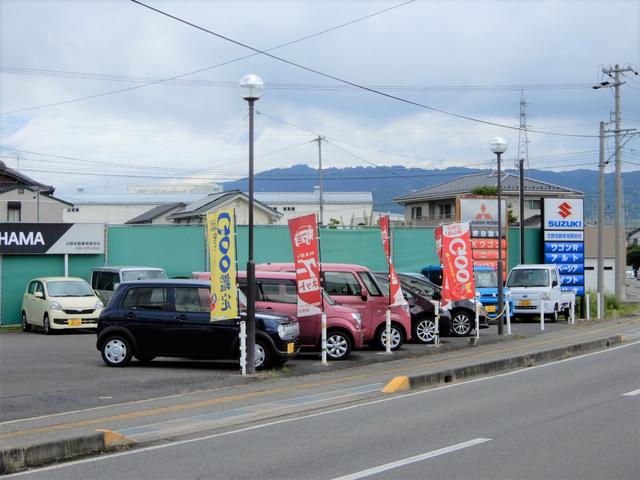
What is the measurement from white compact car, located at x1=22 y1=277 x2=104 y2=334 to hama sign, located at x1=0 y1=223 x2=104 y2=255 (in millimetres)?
1793

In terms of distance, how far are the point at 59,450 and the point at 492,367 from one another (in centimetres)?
988

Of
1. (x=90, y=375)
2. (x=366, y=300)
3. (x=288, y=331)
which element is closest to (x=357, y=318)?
(x=366, y=300)

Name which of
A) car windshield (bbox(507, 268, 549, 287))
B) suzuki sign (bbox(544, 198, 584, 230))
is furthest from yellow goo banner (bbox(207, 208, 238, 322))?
suzuki sign (bbox(544, 198, 584, 230))

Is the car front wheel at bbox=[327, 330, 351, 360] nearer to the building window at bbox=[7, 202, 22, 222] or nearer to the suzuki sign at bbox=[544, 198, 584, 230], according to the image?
the suzuki sign at bbox=[544, 198, 584, 230]

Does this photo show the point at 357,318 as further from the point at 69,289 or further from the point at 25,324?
the point at 25,324

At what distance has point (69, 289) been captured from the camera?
24.6 m

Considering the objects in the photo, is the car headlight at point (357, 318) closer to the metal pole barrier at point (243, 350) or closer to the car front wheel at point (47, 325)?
the metal pole barrier at point (243, 350)

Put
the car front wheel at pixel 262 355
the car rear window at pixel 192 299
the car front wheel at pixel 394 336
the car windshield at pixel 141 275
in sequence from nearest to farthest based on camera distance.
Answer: the car front wheel at pixel 262 355
the car rear window at pixel 192 299
the car front wheel at pixel 394 336
the car windshield at pixel 141 275

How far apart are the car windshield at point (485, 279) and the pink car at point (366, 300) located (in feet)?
35.3

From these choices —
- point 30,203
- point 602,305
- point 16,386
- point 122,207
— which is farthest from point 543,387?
point 122,207

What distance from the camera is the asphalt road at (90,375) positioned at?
40.2 ft

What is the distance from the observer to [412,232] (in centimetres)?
3522

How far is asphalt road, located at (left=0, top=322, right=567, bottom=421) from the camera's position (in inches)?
482

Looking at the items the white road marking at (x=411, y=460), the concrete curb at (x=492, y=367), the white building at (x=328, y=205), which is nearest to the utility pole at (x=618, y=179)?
the concrete curb at (x=492, y=367)
